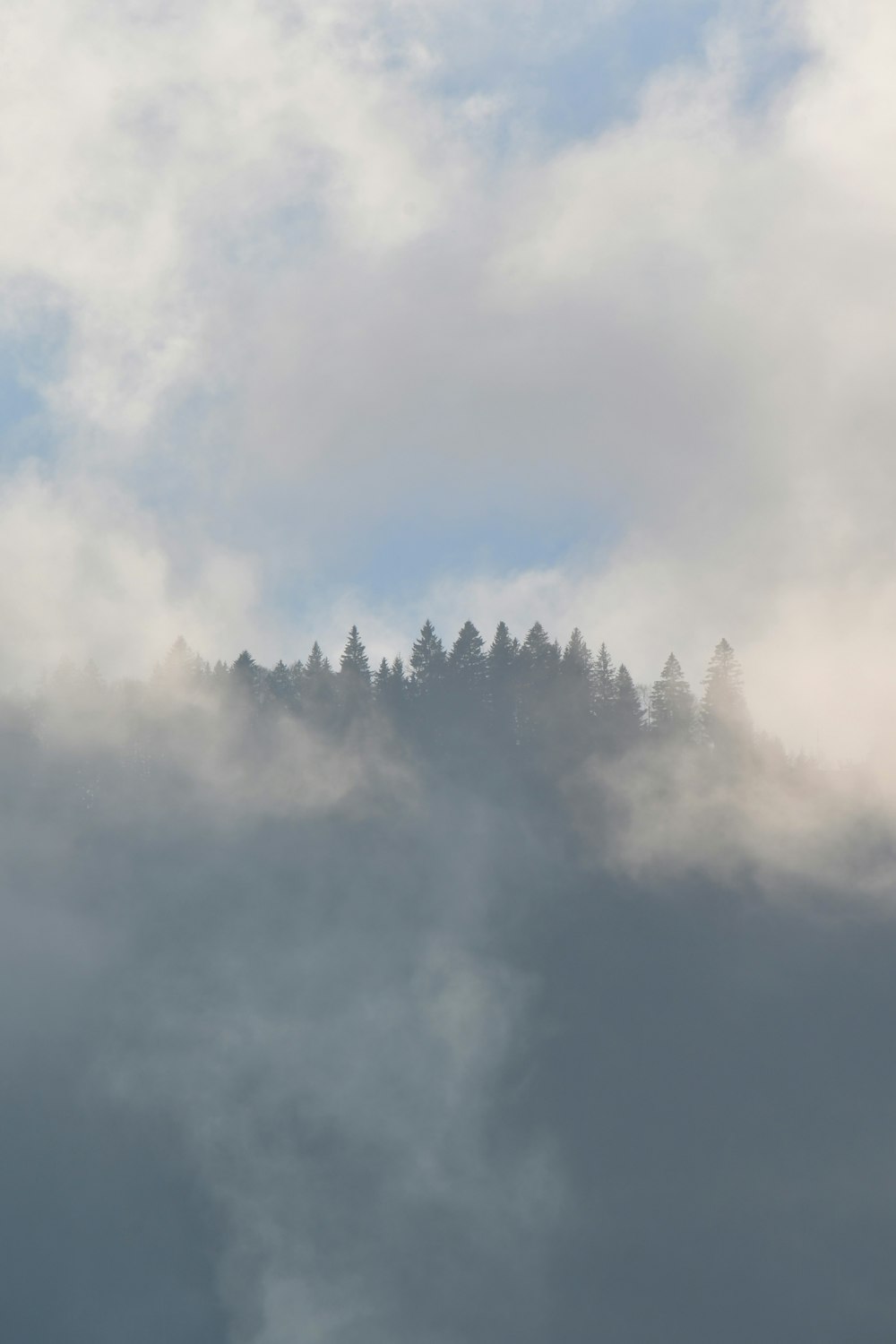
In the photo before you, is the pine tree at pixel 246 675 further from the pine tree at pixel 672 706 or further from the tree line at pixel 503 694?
the pine tree at pixel 672 706

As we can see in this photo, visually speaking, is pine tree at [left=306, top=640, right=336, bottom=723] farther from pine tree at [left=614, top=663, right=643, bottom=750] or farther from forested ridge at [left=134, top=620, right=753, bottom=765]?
pine tree at [left=614, top=663, right=643, bottom=750]

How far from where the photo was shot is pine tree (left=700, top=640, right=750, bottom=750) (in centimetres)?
14538

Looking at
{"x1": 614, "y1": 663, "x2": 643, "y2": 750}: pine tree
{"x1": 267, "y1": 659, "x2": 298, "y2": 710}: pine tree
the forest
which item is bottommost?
the forest

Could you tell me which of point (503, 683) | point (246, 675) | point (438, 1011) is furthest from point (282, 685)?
point (438, 1011)

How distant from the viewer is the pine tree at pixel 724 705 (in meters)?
145

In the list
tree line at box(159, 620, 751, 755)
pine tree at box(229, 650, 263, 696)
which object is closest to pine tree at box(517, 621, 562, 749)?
tree line at box(159, 620, 751, 755)

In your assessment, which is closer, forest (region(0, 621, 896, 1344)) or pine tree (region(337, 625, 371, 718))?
forest (region(0, 621, 896, 1344))

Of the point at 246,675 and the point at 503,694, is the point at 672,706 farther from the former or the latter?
the point at 246,675

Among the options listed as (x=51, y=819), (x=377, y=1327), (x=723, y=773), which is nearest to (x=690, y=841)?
(x=723, y=773)

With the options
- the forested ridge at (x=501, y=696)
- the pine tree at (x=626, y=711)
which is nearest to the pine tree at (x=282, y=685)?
the forested ridge at (x=501, y=696)

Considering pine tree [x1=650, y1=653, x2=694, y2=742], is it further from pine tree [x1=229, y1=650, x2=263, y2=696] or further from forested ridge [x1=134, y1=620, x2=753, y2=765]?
pine tree [x1=229, y1=650, x2=263, y2=696]

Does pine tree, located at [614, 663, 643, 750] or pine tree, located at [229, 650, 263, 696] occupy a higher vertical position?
pine tree, located at [229, 650, 263, 696]

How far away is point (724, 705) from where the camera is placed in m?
146

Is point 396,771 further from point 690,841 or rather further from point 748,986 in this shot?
point 748,986
